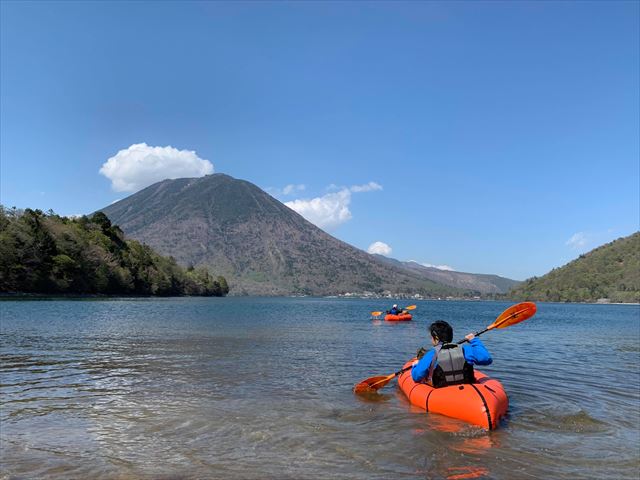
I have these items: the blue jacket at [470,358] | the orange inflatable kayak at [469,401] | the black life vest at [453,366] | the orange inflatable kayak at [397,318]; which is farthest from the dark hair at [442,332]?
the orange inflatable kayak at [397,318]

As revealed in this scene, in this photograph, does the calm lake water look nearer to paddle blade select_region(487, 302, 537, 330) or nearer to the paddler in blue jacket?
the paddler in blue jacket

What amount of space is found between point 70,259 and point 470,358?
98613mm

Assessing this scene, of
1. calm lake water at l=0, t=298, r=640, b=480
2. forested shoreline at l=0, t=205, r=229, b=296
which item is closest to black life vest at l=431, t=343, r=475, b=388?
calm lake water at l=0, t=298, r=640, b=480

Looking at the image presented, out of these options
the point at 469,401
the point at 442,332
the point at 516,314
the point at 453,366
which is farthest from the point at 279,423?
the point at 516,314

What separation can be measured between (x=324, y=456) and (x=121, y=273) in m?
118

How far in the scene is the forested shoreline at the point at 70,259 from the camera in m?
82.1

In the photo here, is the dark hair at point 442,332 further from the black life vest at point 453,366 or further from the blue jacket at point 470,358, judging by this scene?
the blue jacket at point 470,358

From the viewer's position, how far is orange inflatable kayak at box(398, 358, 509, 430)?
10820 mm

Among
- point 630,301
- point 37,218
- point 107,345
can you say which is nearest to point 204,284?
point 37,218

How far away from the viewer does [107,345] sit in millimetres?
26047

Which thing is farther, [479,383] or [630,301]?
[630,301]

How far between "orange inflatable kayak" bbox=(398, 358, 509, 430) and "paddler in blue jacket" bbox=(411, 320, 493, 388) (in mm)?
333

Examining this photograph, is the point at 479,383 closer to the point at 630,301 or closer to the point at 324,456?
the point at 324,456

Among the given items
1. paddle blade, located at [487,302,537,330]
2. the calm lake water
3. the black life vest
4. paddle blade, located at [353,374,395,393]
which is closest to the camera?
the calm lake water
